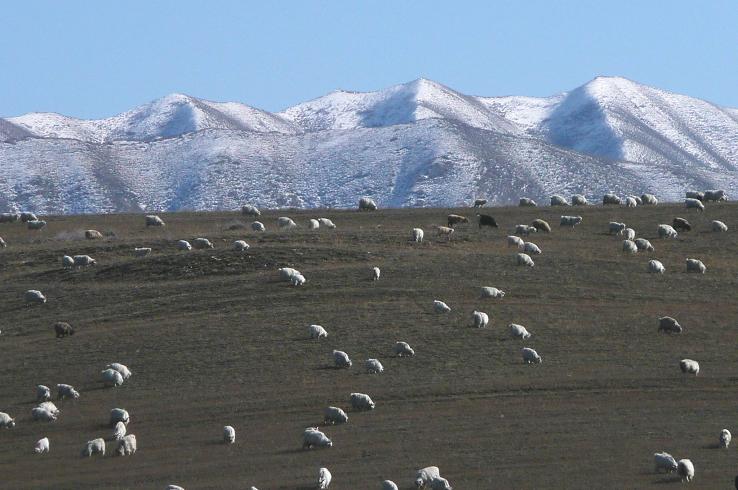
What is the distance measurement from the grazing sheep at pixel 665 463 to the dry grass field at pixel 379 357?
0.85 feet

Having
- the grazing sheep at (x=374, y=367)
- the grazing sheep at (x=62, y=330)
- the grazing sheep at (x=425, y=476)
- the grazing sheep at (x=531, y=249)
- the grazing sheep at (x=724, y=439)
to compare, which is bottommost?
the grazing sheep at (x=62, y=330)

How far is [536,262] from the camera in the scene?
62.1 meters

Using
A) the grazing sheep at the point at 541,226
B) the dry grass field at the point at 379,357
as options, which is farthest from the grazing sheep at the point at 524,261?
the grazing sheep at the point at 541,226

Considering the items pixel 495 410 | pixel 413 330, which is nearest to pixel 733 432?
pixel 495 410

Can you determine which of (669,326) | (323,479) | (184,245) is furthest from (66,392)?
(184,245)

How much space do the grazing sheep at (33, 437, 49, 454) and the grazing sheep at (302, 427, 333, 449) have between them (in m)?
7.19

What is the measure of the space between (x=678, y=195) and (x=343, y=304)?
467ft

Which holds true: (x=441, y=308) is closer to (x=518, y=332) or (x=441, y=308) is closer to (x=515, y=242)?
(x=518, y=332)

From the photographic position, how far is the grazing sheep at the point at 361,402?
39.6 m

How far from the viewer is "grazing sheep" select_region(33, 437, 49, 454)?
37250mm

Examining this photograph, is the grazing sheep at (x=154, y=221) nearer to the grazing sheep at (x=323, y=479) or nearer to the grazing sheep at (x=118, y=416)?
the grazing sheep at (x=118, y=416)

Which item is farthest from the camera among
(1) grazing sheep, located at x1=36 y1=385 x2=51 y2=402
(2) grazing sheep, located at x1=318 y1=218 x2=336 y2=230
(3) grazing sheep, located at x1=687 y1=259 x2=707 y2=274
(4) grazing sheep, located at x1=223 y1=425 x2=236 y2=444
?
(2) grazing sheep, located at x1=318 y1=218 x2=336 y2=230

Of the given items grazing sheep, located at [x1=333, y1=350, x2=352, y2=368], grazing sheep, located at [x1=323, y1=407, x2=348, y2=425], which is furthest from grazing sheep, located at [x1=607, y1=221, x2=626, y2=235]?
grazing sheep, located at [x1=323, y1=407, x2=348, y2=425]

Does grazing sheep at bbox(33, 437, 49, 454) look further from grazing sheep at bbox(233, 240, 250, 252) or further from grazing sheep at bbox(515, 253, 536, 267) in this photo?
grazing sheep at bbox(233, 240, 250, 252)
